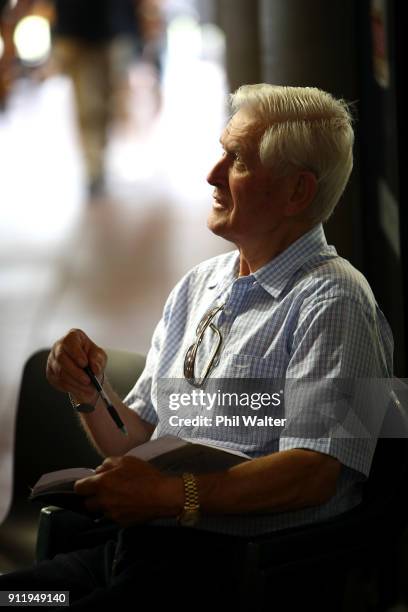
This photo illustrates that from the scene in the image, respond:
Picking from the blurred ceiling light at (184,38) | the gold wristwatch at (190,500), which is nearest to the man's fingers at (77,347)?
the gold wristwatch at (190,500)

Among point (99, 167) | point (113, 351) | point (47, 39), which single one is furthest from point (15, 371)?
point (47, 39)

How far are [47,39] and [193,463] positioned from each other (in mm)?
12360

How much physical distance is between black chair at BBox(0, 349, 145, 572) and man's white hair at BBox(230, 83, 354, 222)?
81 cm

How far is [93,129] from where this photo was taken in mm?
11094

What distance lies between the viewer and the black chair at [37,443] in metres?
2.39

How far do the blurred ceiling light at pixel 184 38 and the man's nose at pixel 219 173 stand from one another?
16823 millimetres

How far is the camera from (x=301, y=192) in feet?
6.29

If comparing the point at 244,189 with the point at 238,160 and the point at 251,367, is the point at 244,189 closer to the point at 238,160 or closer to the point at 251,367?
the point at 238,160

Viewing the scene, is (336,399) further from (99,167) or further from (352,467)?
(99,167)

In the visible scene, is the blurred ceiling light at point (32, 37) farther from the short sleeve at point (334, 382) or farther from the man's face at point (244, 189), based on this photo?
the short sleeve at point (334, 382)

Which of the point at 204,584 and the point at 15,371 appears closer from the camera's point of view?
the point at 204,584

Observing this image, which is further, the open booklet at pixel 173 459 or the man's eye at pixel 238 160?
the man's eye at pixel 238 160

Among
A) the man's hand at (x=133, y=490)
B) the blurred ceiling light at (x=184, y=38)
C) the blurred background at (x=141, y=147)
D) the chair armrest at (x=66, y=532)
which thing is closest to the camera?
the man's hand at (x=133, y=490)

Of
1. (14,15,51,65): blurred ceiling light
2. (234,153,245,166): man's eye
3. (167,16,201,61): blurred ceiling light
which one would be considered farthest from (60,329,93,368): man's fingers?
(167,16,201,61): blurred ceiling light
